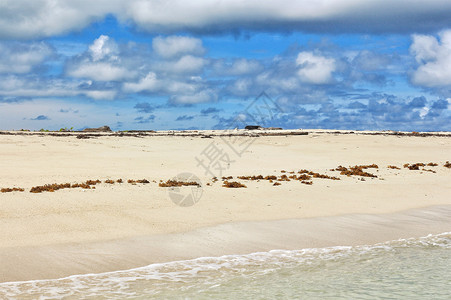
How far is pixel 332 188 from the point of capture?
55.9 ft

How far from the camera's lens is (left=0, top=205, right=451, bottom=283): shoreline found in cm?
828

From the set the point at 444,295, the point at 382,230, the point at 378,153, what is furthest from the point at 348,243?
the point at 378,153

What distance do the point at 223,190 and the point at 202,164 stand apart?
9.92m

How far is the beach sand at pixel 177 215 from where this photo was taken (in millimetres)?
9102

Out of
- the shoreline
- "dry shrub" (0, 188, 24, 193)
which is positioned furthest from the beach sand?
"dry shrub" (0, 188, 24, 193)

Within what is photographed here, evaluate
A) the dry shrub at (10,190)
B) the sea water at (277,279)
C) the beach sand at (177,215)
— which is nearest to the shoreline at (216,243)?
the beach sand at (177,215)

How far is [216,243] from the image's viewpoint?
10086 mm

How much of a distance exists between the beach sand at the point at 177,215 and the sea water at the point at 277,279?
506 millimetres

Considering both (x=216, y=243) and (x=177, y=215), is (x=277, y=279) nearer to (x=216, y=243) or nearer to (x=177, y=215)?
(x=216, y=243)

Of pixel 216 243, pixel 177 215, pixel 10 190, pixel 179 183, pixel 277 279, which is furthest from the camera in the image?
pixel 179 183

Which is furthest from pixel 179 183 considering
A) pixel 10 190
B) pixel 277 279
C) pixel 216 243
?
pixel 277 279

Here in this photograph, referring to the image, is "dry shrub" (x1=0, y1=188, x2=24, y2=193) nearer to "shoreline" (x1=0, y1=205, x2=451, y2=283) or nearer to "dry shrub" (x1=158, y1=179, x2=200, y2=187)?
"dry shrub" (x1=158, y1=179, x2=200, y2=187)

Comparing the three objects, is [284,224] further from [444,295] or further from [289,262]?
[444,295]

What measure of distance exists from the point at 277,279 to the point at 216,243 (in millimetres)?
2367
